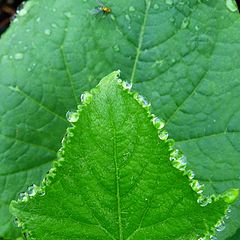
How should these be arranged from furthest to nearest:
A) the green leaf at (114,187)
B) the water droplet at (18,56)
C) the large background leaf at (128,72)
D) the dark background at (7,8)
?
1. the dark background at (7,8)
2. the water droplet at (18,56)
3. the large background leaf at (128,72)
4. the green leaf at (114,187)

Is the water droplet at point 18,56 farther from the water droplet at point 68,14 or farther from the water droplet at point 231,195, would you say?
the water droplet at point 231,195

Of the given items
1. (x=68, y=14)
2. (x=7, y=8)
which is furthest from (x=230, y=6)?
(x=7, y=8)

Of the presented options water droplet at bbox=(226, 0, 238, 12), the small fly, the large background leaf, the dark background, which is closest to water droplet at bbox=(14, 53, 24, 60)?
the large background leaf

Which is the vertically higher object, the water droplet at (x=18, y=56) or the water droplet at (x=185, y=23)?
the water droplet at (x=185, y=23)

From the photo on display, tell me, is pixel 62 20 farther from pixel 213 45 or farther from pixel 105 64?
pixel 213 45

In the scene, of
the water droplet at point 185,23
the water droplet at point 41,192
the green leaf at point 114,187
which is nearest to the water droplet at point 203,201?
the green leaf at point 114,187

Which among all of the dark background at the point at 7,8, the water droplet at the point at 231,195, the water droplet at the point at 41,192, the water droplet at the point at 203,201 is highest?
the water droplet at the point at 41,192

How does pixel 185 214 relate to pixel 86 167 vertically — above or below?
below

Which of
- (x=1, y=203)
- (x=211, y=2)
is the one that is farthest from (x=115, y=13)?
(x=1, y=203)
